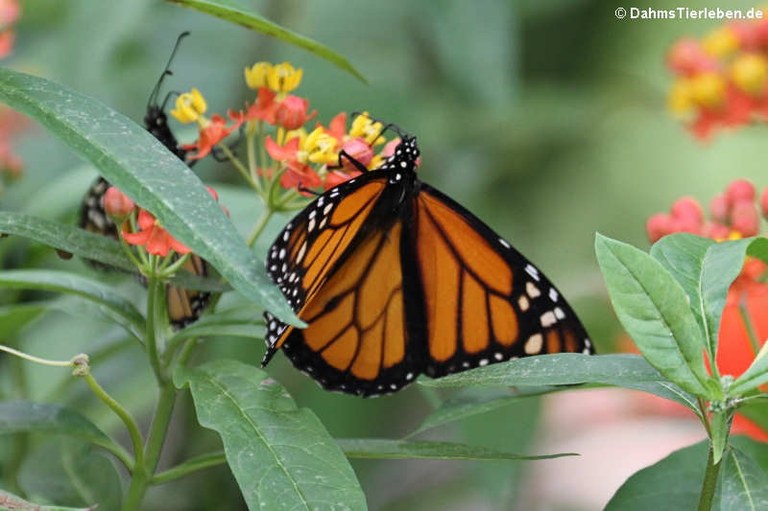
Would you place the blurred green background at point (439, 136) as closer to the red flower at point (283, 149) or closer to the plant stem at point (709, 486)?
the red flower at point (283, 149)

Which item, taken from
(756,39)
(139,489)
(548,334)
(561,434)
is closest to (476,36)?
(756,39)

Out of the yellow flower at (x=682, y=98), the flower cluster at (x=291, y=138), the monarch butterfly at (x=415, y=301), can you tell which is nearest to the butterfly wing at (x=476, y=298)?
the monarch butterfly at (x=415, y=301)

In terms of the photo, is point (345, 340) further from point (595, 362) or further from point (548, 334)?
point (595, 362)

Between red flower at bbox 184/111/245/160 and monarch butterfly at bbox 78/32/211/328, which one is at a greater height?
red flower at bbox 184/111/245/160

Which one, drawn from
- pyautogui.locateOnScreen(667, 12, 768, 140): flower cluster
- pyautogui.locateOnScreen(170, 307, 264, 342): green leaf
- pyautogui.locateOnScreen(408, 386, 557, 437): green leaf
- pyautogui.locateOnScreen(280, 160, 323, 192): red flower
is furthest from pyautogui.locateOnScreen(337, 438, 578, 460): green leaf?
pyautogui.locateOnScreen(667, 12, 768, 140): flower cluster

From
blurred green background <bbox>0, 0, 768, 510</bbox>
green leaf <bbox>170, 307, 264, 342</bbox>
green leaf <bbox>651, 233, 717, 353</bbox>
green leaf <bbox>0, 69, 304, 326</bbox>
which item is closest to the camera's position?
green leaf <bbox>0, 69, 304, 326</bbox>

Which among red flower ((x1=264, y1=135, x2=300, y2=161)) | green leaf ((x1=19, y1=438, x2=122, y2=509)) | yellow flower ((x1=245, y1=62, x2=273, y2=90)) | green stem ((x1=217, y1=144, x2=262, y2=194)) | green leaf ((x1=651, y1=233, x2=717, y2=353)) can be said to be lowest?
green leaf ((x1=19, y1=438, x2=122, y2=509))

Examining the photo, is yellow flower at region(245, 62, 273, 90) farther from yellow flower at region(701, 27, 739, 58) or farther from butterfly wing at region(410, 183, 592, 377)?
yellow flower at region(701, 27, 739, 58)
